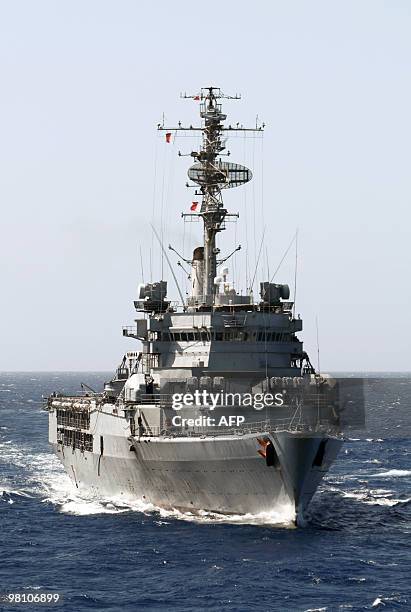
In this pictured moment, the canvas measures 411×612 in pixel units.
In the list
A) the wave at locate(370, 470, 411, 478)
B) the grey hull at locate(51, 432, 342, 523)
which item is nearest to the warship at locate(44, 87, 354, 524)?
the grey hull at locate(51, 432, 342, 523)

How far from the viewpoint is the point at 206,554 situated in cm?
3147

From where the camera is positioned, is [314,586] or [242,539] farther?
[242,539]

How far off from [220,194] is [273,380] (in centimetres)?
997

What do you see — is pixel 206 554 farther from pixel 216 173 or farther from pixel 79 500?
pixel 216 173

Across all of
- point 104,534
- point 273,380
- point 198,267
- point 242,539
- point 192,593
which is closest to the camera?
point 192,593

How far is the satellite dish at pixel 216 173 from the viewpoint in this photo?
44.4 meters

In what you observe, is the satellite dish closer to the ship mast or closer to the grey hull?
the ship mast

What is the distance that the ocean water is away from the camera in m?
27.2

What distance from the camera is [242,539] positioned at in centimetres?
3297

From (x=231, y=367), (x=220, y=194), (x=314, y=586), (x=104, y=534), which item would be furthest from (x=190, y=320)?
(x=314, y=586)

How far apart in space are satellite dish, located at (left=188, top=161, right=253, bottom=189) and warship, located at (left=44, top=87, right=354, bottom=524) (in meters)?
0.05

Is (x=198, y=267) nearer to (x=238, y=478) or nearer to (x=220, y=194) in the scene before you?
(x=220, y=194)

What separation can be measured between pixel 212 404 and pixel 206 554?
7.86m

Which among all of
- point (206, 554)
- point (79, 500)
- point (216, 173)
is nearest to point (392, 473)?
point (79, 500)
